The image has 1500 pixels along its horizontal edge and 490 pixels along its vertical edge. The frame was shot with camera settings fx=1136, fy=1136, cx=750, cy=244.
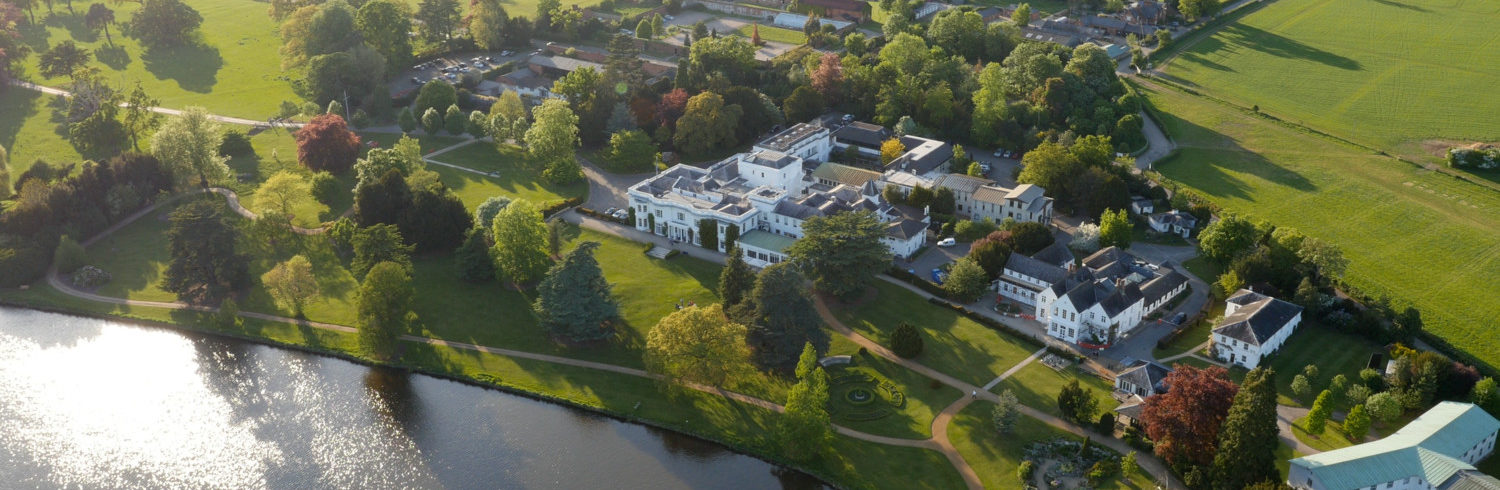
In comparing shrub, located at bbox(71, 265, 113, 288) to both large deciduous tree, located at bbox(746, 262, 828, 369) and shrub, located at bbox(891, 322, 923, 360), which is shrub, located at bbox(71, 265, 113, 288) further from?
shrub, located at bbox(891, 322, 923, 360)

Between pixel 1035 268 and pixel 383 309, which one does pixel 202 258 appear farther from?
pixel 1035 268

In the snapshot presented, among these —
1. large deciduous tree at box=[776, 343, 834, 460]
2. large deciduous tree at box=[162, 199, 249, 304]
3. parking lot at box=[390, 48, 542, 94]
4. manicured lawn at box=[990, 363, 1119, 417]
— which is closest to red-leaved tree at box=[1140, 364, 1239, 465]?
manicured lawn at box=[990, 363, 1119, 417]

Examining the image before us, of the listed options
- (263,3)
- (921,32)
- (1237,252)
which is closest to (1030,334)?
(1237,252)

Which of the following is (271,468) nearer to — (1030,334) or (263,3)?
(1030,334)

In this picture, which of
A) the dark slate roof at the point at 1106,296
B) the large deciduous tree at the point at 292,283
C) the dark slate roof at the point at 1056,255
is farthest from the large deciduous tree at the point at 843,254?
the large deciduous tree at the point at 292,283

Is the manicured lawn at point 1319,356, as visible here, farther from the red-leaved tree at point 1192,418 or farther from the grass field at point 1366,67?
the grass field at point 1366,67

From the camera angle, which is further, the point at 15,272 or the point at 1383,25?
the point at 1383,25

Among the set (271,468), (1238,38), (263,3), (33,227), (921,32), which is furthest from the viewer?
(263,3)

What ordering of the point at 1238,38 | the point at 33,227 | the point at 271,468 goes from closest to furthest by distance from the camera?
the point at 271,468
the point at 33,227
the point at 1238,38
